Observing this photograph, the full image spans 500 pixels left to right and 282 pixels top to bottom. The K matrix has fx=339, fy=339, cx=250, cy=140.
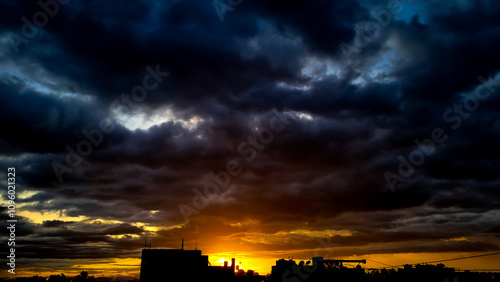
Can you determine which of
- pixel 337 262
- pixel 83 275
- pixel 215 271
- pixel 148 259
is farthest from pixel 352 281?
pixel 83 275

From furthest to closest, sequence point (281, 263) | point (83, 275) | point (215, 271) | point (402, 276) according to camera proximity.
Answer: point (83, 275) < point (281, 263) < point (402, 276) < point (215, 271)

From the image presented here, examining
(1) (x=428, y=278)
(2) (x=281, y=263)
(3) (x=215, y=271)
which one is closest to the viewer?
(3) (x=215, y=271)

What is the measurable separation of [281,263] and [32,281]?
8900cm

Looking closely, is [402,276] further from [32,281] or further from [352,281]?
[32,281]

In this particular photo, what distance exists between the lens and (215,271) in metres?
70.2

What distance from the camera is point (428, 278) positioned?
7556 centimetres

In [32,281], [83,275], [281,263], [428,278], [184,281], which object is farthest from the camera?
[83,275]

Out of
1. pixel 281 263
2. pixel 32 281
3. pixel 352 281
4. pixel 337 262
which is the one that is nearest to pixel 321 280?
pixel 352 281

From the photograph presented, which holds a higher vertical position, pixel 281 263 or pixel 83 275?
pixel 281 263

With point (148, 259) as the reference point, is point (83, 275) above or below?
below

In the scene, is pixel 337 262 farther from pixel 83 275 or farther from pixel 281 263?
pixel 83 275

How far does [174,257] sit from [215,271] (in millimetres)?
10363

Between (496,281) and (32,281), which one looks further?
(32,281)

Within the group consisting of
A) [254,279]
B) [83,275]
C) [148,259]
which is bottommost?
[83,275]
